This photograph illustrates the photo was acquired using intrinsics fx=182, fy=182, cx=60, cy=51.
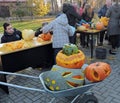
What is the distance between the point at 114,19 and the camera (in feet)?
17.4

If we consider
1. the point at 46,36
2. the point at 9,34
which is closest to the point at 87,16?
Result: the point at 46,36

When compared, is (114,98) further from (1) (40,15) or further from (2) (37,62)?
(1) (40,15)

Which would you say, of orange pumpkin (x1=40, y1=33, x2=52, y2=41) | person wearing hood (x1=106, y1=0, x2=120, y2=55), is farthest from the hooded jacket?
person wearing hood (x1=106, y1=0, x2=120, y2=55)

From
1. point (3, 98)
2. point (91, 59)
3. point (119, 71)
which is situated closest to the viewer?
point (3, 98)

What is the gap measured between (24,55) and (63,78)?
5.80 feet

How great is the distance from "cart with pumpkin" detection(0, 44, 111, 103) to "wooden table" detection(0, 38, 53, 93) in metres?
1.16

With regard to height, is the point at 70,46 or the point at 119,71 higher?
the point at 70,46

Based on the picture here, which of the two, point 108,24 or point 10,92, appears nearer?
point 10,92

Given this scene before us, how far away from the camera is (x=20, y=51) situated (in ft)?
12.6

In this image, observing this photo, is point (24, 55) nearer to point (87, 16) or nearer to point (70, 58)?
point (70, 58)

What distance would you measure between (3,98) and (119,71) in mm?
2762

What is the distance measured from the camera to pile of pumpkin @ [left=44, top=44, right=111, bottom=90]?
2.39 meters

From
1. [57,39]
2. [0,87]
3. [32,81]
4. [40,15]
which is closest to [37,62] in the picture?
[32,81]

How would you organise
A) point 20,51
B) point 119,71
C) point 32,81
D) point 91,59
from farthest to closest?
point 91,59 → point 119,71 → point 32,81 → point 20,51
